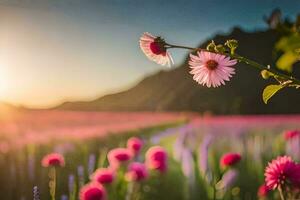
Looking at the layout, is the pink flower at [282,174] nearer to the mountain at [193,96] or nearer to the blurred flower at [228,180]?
the blurred flower at [228,180]

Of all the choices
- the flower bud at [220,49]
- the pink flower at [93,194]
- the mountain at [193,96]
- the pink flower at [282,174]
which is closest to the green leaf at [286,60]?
the flower bud at [220,49]

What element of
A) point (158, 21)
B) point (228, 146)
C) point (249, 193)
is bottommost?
point (249, 193)

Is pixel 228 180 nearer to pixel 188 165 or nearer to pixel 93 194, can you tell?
pixel 188 165

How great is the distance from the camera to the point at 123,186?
5.14ft

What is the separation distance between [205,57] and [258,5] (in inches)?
52.6

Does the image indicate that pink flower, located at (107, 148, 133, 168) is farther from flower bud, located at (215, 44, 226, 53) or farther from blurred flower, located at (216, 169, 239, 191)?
flower bud, located at (215, 44, 226, 53)

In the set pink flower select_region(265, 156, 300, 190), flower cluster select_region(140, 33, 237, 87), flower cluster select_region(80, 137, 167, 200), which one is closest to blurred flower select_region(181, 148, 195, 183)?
flower cluster select_region(80, 137, 167, 200)

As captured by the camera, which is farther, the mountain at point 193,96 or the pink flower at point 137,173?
the mountain at point 193,96

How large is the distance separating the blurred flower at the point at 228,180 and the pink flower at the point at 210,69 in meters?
0.89

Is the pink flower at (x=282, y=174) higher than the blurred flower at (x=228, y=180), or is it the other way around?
the pink flower at (x=282, y=174)

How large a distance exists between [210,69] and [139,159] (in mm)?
1149

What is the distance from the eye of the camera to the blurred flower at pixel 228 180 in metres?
1.60

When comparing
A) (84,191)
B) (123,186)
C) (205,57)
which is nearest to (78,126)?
(123,186)

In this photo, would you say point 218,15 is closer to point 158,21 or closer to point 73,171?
point 158,21
